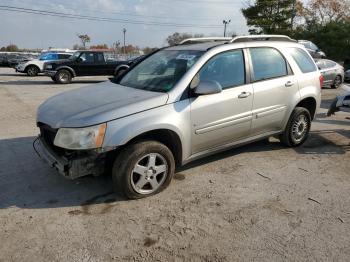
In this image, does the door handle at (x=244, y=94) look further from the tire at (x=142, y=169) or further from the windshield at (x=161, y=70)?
the tire at (x=142, y=169)

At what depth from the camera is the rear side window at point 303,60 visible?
221 inches

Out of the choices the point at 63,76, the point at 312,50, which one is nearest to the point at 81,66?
the point at 63,76

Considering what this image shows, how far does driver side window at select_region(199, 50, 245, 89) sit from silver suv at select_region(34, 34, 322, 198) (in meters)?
0.01

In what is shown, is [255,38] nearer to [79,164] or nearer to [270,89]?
[270,89]

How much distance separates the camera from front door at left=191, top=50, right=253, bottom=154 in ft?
14.1

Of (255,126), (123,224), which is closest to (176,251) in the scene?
(123,224)

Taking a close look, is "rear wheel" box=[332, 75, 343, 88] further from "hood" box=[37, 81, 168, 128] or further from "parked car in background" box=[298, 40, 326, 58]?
"hood" box=[37, 81, 168, 128]

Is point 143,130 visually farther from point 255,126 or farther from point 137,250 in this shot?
point 255,126

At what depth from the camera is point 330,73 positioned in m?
15.3

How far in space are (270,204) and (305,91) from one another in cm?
242

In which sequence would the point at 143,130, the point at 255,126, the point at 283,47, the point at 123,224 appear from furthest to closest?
the point at 283,47, the point at 255,126, the point at 143,130, the point at 123,224

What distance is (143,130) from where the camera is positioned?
3820mm

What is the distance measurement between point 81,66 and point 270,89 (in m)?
14.4

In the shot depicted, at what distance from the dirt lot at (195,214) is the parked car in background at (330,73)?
Result: 10.6 metres
